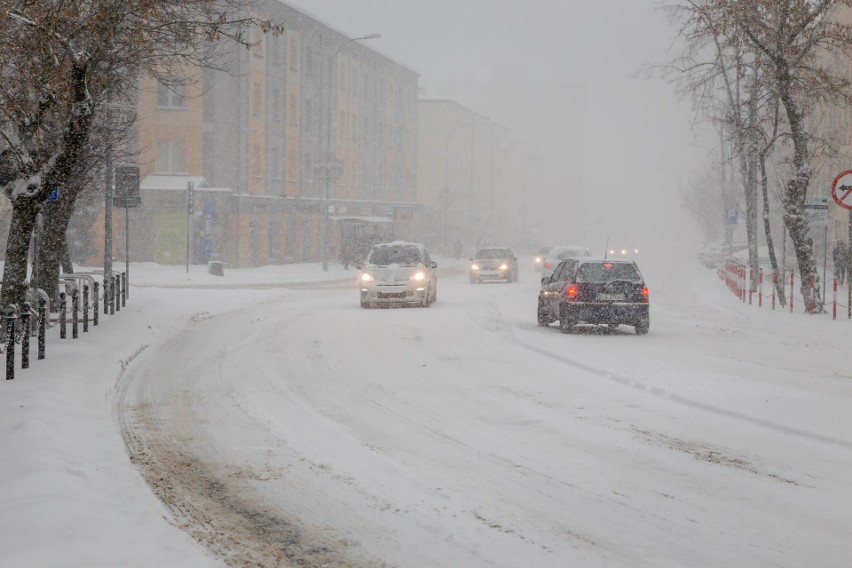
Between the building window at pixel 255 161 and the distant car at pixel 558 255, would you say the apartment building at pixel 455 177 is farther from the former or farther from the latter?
the distant car at pixel 558 255

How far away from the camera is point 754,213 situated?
35312mm

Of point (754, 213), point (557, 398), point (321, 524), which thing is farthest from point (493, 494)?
point (754, 213)

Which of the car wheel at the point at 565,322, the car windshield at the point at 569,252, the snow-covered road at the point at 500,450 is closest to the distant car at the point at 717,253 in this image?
the car windshield at the point at 569,252

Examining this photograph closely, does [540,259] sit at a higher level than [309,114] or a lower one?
lower

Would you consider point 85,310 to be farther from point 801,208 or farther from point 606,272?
point 801,208

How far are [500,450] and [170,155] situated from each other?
155 ft

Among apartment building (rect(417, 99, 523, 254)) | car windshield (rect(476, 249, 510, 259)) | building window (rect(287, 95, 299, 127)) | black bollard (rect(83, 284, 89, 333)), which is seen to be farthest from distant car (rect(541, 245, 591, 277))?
apartment building (rect(417, 99, 523, 254))

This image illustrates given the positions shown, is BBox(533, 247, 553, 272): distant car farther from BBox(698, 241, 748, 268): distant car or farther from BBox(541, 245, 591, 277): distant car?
BBox(698, 241, 748, 268): distant car

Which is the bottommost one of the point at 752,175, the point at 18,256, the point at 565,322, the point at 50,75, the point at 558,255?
the point at 565,322

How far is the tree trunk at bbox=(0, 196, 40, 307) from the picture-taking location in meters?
14.7

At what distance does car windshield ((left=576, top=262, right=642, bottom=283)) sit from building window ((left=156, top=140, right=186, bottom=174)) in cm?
3743

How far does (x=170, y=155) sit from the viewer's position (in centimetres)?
5281

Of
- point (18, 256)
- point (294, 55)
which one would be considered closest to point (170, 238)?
point (294, 55)

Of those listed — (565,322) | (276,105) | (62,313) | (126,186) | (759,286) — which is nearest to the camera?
(62,313)
